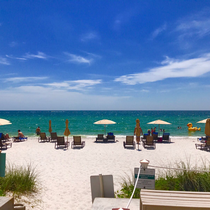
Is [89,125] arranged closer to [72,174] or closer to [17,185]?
[72,174]

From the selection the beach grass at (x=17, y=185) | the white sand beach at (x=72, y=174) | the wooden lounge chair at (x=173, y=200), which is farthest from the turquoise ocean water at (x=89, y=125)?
the wooden lounge chair at (x=173, y=200)

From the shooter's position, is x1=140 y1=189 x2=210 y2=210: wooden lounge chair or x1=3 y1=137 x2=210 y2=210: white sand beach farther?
x1=3 y1=137 x2=210 y2=210: white sand beach

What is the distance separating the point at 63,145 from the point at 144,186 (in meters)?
11.3

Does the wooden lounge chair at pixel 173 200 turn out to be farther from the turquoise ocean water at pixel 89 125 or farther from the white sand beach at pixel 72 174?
the turquoise ocean water at pixel 89 125

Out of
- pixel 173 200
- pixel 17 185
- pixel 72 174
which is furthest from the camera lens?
pixel 72 174

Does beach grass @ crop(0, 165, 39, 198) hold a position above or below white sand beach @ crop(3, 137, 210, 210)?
above

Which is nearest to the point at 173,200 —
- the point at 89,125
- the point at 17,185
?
the point at 17,185

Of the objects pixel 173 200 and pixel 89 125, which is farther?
pixel 89 125

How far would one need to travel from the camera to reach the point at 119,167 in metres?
7.66

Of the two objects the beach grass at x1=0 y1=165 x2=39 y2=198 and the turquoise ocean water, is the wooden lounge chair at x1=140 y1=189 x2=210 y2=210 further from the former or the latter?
the turquoise ocean water

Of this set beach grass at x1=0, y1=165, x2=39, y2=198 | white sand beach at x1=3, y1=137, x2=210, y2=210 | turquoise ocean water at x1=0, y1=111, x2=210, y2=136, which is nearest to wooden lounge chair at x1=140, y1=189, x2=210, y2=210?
white sand beach at x1=3, y1=137, x2=210, y2=210

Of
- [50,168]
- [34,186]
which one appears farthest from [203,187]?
[50,168]

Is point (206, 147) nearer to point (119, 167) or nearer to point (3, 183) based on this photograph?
point (119, 167)

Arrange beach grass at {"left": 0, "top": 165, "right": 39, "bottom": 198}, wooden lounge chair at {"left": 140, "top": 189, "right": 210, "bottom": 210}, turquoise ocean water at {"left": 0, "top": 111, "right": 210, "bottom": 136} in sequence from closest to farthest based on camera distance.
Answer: wooden lounge chair at {"left": 140, "top": 189, "right": 210, "bottom": 210}
beach grass at {"left": 0, "top": 165, "right": 39, "bottom": 198}
turquoise ocean water at {"left": 0, "top": 111, "right": 210, "bottom": 136}
